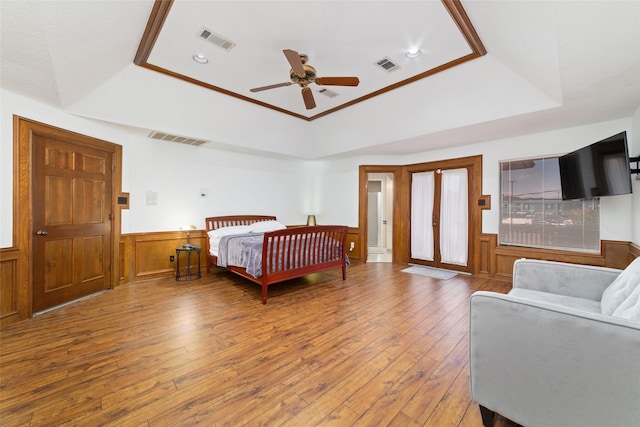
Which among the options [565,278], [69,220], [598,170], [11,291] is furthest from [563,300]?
[69,220]

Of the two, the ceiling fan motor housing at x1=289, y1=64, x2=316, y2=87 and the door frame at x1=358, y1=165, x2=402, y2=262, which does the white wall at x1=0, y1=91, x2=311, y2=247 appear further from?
the ceiling fan motor housing at x1=289, y1=64, x2=316, y2=87

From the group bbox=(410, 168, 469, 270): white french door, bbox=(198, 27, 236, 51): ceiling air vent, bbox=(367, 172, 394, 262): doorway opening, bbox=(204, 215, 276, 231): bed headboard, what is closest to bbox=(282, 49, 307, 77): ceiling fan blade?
bbox=(198, 27, 236, 51): ceiling air vent

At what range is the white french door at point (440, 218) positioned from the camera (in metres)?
5.03

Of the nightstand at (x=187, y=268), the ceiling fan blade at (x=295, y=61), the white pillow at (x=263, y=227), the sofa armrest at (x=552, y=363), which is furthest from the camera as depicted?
the white pillow at (x=263, y=227)

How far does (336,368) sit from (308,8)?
3.06 metres

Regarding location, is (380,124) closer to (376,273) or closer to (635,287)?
(376,273)

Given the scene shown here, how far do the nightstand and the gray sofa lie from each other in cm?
425

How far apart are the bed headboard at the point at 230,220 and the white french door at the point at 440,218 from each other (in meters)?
3.37

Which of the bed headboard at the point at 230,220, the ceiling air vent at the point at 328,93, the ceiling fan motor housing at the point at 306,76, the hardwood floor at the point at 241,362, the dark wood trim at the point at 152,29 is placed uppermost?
the ceiling air vent at the point at 328,93

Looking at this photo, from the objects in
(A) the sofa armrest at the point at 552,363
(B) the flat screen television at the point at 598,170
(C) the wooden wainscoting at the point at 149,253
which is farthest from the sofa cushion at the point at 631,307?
(C) the wooden wainscoting at the point at 149,253

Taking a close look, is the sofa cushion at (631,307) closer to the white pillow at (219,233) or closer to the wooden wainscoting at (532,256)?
the wooden wainscoting at (532,256)

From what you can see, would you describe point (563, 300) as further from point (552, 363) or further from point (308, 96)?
point (308, 96)

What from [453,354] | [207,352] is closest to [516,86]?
Result: [453,354]

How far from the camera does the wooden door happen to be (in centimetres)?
301
